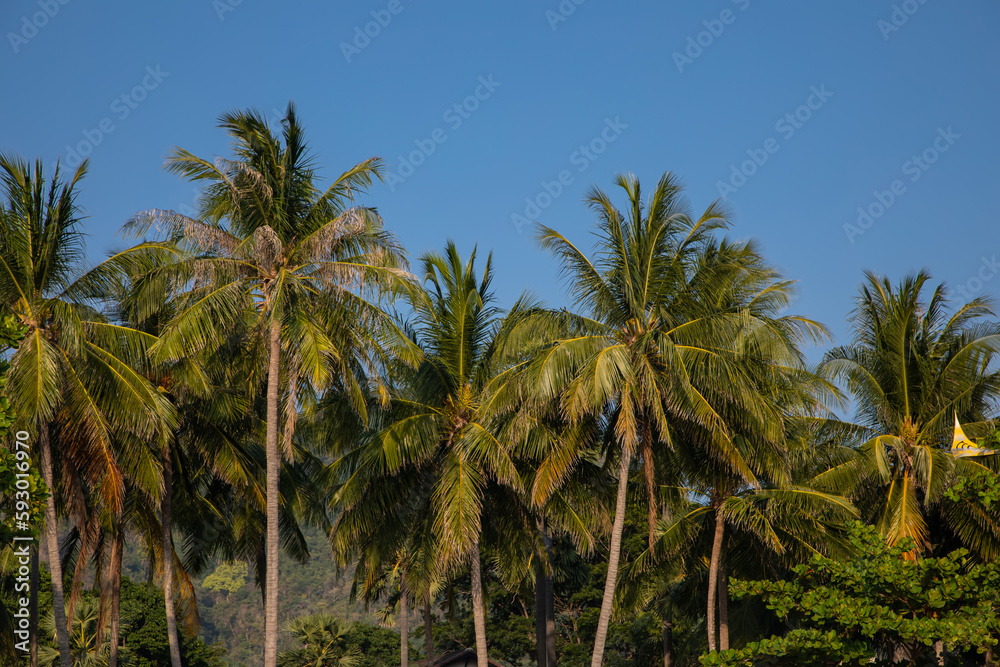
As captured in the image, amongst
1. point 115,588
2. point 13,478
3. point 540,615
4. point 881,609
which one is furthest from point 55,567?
point 881,609

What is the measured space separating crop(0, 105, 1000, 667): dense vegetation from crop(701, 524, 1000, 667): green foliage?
56mm

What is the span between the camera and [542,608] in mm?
25188

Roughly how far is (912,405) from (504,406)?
9.66m

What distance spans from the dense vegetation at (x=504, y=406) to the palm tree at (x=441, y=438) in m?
0.06

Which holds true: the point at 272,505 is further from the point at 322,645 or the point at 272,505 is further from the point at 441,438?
the point at 322,645

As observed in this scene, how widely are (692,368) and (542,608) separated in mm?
10252

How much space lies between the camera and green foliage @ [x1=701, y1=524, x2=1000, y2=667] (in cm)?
1317

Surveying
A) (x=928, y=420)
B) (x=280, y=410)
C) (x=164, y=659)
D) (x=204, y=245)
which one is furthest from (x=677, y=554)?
(x=164, y=659)

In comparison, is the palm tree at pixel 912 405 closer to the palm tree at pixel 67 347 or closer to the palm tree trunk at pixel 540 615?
the palm tree trunk at pixel 540 615

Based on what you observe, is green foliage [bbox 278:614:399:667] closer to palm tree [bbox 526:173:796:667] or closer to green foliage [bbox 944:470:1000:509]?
palm tree [bbox 526:173:796:667]

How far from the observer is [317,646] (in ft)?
129

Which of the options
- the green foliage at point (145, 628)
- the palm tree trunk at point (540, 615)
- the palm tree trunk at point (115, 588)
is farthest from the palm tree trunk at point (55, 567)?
the green foliage at point (145, 628)

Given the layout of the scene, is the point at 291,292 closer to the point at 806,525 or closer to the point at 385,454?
the point at 385,454

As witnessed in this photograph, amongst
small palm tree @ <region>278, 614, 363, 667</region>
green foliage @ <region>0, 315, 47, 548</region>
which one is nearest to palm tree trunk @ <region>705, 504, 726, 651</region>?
green foliage @ <region>0, 315, 47, 548</region>
